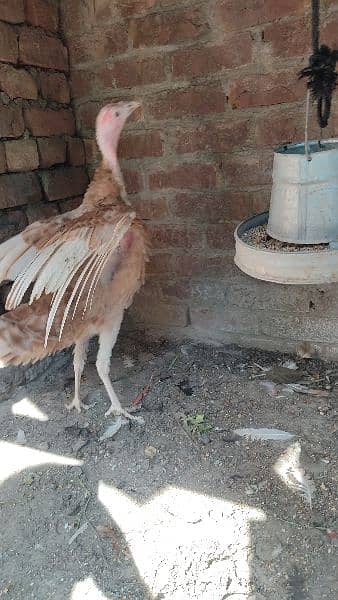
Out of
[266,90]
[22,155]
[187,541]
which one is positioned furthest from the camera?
[22,155]

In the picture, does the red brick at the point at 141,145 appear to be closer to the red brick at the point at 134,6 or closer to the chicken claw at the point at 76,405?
the red brick at the point at 134,6

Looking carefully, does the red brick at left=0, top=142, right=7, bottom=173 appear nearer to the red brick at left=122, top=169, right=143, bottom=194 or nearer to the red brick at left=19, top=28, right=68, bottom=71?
the red brick at left=19, top=28, right=68, bottom=71

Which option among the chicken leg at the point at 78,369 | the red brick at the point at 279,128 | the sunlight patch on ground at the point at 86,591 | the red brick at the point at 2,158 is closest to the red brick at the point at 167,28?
the red brick at the point at 279,128

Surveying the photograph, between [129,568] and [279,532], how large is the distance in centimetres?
51

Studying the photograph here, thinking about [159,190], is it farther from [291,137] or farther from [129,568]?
[129,568]

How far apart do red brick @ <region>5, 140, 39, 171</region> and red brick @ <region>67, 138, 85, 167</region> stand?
0.29 meters

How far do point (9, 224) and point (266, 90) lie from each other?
4.66ft

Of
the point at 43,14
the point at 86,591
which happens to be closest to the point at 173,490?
the point at 86,591

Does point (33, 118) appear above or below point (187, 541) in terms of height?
above

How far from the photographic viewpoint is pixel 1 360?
84.7 inches

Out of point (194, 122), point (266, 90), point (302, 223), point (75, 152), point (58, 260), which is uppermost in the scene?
point (266, 90)

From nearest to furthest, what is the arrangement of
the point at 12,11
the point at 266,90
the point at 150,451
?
the point at 150,451, the point at 266,90, the point at 12,11

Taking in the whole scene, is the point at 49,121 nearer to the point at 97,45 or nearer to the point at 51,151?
the point at 51,151

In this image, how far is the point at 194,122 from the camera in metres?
2.44
